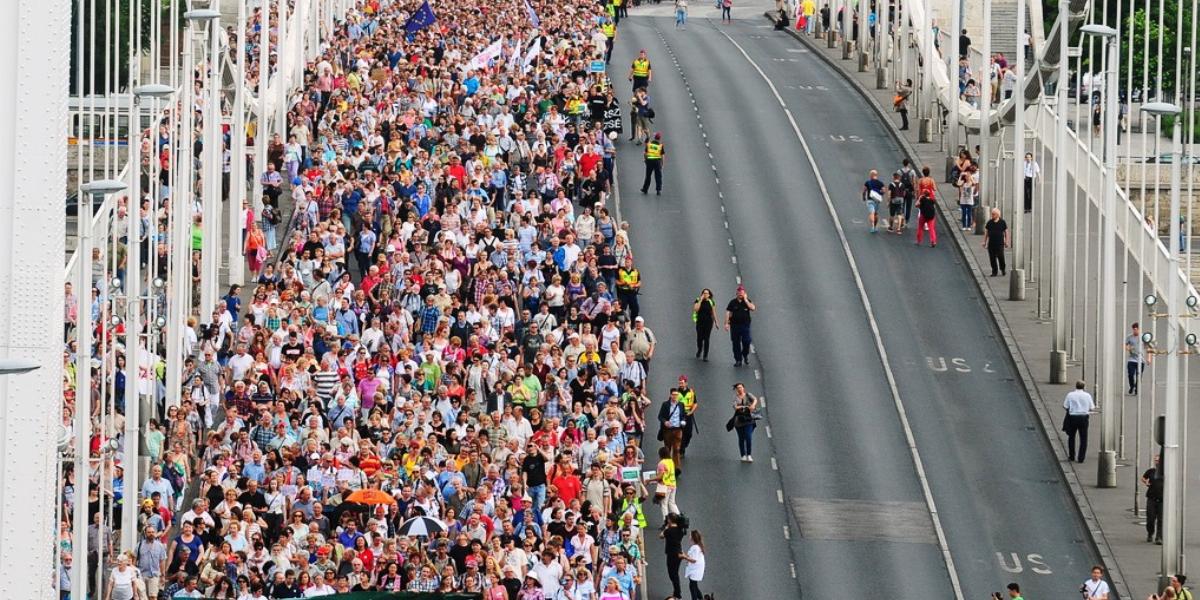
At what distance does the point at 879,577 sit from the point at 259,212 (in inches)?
892

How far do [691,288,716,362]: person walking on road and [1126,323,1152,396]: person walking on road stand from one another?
8.36 meters

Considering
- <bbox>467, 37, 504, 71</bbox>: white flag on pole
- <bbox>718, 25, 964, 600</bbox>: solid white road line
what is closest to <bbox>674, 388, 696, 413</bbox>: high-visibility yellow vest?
<bbox>718, 25, 964, 600</bbox>: solid white road line

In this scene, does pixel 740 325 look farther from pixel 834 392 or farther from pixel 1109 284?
pixel 1109 284

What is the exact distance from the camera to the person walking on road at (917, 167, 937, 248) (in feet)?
209

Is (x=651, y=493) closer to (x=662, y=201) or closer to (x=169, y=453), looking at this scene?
(x=169, y=453)

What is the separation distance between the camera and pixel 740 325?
54750 mm

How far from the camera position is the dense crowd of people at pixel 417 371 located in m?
40.2

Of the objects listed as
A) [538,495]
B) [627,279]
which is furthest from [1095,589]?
[627,279]

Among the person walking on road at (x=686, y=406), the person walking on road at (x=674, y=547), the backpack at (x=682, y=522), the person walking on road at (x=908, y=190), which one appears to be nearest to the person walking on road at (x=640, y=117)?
the person walking on road at (x=908, y=190)

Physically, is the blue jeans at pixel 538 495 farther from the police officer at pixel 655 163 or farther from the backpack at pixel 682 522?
the police officer at pixel 655 163

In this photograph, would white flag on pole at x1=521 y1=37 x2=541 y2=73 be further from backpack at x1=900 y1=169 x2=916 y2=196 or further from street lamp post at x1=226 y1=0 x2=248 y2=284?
street lamp post at x1=226 y1=0 x2=248 y2=284

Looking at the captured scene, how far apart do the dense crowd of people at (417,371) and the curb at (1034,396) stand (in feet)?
25.3

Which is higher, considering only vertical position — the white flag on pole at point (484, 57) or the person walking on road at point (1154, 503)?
the white flag on pole at point (484, 57)

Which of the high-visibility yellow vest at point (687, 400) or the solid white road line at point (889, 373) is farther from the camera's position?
the high-visibility yellow vest at point (687, 400)
